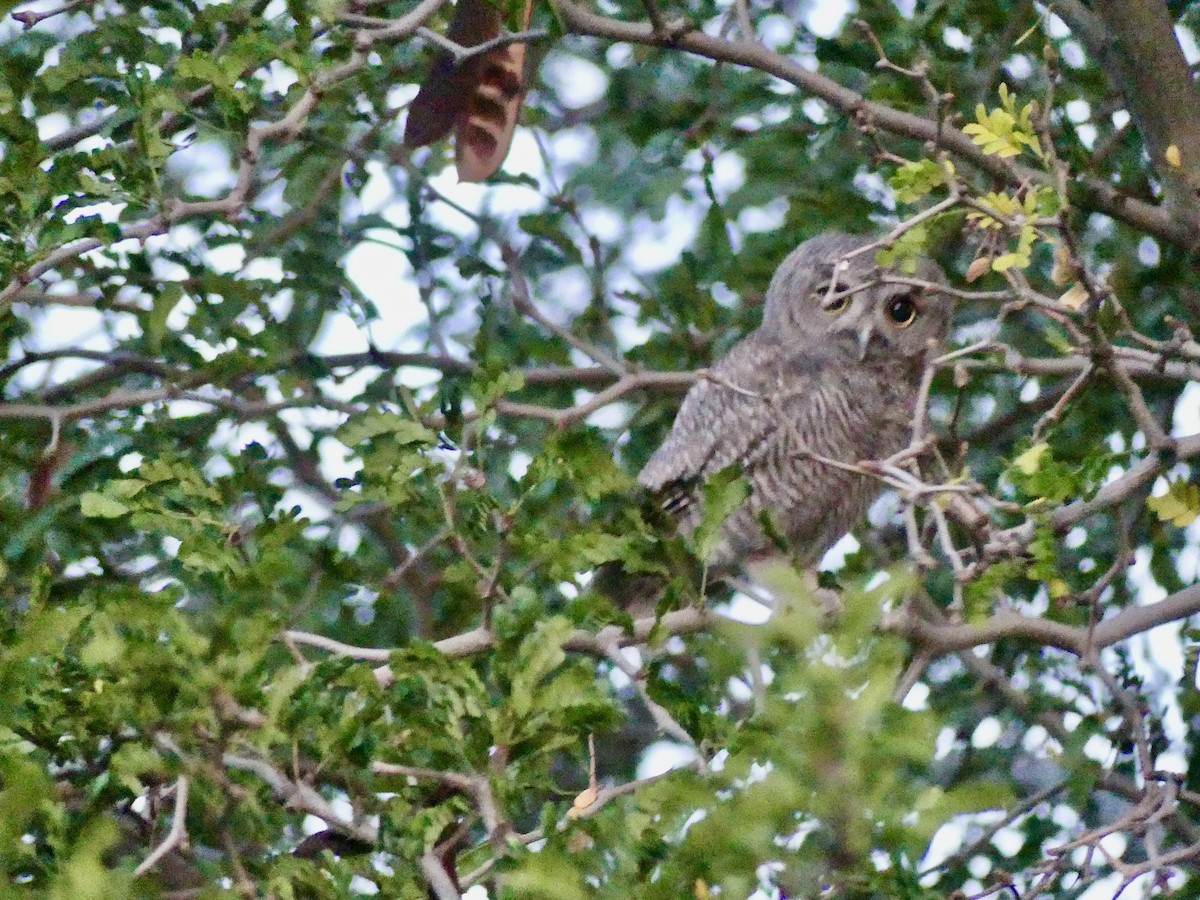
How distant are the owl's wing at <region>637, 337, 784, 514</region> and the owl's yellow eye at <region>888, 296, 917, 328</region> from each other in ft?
1.15

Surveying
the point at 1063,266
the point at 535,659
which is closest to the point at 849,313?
the point at 1063,266

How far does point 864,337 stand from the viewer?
443 cm

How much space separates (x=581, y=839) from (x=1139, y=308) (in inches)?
92.6

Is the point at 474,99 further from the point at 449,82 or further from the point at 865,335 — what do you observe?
the point at 865,335

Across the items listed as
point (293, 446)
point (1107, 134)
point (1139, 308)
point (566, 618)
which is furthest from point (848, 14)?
point (566, 618)

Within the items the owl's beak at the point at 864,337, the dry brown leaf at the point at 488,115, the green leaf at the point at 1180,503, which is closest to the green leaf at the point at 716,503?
the green leaf at the point at 1180,503

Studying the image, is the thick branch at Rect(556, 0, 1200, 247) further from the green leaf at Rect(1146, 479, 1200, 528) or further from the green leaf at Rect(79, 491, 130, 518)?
the green leaf at Rect(79, 491, 130, 518)

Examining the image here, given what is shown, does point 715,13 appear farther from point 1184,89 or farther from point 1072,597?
point 1072,597

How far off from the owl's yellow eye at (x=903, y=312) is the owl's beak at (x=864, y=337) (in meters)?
0.07

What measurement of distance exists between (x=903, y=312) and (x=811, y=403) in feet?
1.09

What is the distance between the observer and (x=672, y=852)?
1.82 m

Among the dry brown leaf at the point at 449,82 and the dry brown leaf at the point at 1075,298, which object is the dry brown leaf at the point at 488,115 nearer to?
the dry brown leaf at the point at 449,82

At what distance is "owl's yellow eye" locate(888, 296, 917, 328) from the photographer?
14.6 ft

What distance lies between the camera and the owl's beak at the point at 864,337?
14.5 feet
